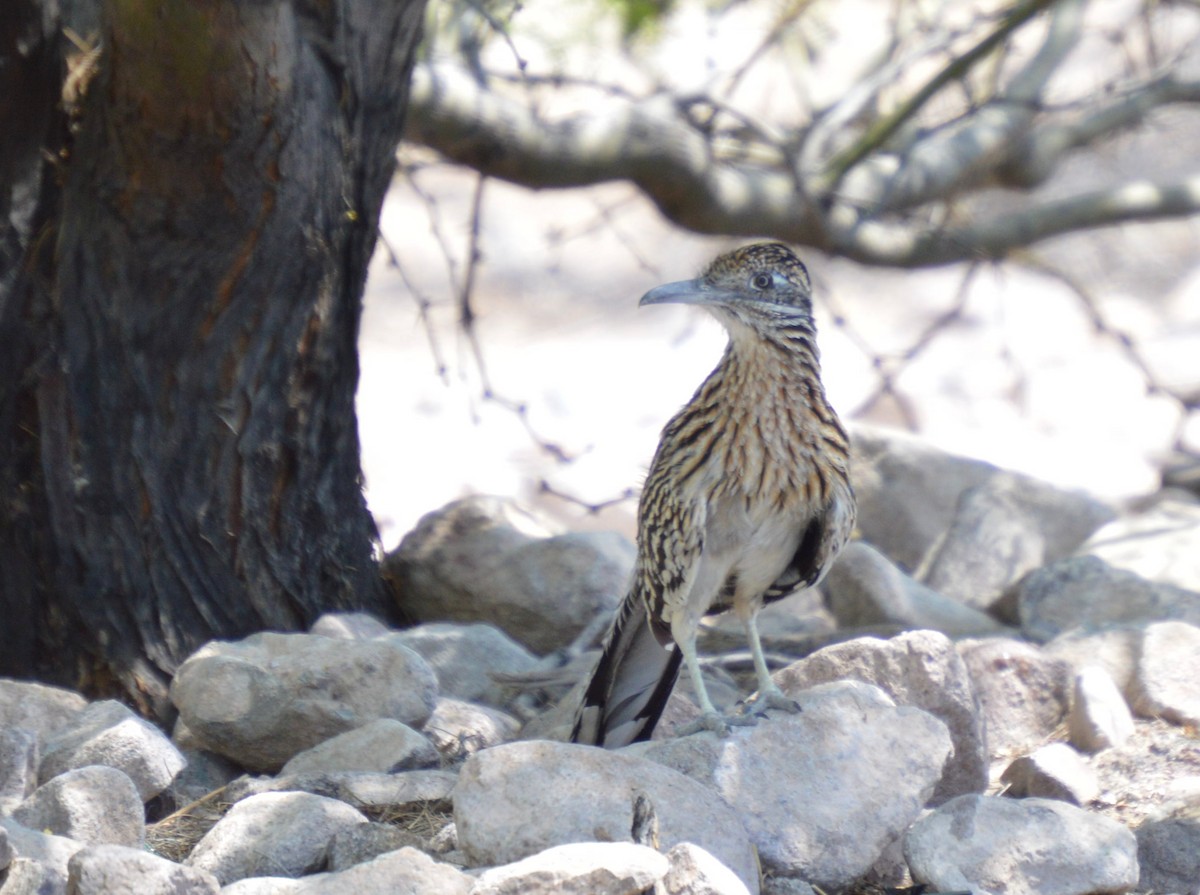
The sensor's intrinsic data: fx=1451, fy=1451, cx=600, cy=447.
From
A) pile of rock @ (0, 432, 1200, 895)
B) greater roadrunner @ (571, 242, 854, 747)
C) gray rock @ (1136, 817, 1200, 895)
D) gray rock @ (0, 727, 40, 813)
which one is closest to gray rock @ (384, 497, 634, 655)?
pile of rock @ (0, 432, 1200, 895)

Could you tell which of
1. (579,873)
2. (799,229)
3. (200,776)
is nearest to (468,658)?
(200,776)

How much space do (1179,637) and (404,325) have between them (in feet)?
41.1

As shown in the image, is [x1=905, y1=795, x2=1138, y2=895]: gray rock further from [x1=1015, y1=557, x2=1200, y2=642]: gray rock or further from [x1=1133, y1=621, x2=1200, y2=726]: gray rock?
[x1=1015, y1=557, x2=1200, y2=642]: gray rock

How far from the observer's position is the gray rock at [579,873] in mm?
2436

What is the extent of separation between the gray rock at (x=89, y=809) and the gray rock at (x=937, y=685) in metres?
1.82

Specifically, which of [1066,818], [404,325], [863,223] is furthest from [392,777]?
[404,325]

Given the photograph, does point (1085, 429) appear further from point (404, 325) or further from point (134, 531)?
point (134, 531)

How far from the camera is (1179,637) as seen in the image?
421 cm

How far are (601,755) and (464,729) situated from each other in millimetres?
1044

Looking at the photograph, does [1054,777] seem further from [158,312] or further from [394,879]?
[158,312]

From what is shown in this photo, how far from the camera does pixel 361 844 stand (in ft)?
9.52

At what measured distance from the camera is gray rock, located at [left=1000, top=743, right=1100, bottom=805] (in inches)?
137

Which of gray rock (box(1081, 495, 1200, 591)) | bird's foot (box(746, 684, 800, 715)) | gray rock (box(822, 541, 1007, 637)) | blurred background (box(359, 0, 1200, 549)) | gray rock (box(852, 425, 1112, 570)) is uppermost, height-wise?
blurred background (box(359, 0, 1200, 549))

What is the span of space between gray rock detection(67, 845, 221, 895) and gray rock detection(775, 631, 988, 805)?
1894 mm
